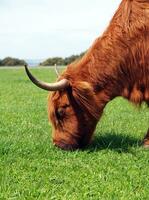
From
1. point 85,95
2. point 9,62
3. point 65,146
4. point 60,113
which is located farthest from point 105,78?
point 9,62

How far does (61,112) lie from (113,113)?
487 cm

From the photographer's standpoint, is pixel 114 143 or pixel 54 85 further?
pixel 114 143

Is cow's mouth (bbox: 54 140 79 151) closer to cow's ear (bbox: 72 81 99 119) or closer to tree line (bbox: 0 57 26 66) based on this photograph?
cow's ear (bbox: 72 81 99 119)

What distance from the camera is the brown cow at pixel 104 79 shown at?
7715 mm

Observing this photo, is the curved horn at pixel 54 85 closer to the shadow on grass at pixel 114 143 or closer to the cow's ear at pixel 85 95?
the cow's ear at pixel 85 95

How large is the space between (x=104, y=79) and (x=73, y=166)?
161 cm

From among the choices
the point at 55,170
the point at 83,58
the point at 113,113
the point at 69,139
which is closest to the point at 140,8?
the point at 83,58

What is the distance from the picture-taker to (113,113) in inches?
496

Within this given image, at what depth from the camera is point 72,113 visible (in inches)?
308

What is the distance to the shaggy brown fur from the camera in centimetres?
772

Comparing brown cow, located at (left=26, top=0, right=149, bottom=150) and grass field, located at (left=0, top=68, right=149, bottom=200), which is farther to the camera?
brown cow, located at (left=26, top=0, right=149, bottom=150)

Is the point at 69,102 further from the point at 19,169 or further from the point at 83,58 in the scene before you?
the point at 19,169

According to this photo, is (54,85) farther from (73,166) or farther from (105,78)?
(73,166)

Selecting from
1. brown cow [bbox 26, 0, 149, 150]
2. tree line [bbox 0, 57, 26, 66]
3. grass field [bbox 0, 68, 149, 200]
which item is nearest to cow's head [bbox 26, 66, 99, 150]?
brown cow [bbox 26, 0, 149, 150]
